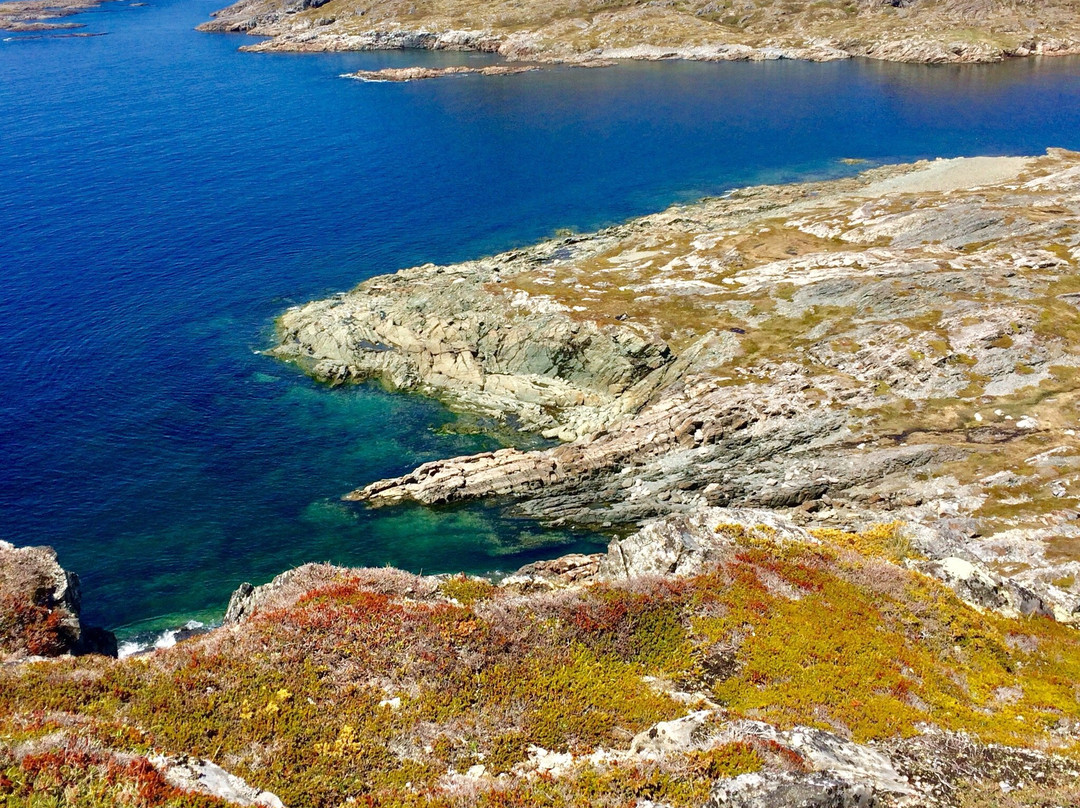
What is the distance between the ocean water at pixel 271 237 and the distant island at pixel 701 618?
8.90 m

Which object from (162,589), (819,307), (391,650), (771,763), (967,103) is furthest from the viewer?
(967,103)

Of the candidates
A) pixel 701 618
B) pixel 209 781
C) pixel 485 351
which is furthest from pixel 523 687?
pixel 485 351

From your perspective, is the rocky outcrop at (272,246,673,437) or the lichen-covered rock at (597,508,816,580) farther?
the rocky outcrop at (272,246,673,437)

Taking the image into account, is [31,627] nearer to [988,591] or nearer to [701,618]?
A: [701,618]

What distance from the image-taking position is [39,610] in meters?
28.7

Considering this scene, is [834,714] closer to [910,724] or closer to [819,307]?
[910,724]

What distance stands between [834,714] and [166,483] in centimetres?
5429

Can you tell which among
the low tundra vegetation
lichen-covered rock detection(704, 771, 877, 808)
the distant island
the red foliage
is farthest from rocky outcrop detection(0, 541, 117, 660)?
lichen-covered rock detection(704, 771, 877, 808)

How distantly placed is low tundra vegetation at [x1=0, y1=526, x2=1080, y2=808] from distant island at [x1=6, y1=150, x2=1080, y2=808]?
0.10 m

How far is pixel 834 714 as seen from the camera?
2175 centimetres

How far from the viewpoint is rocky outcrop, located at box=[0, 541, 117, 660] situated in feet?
88.6

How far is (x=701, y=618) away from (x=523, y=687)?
8146mm

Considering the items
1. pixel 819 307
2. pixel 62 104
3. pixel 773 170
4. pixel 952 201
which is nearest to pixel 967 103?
pixel 773 170

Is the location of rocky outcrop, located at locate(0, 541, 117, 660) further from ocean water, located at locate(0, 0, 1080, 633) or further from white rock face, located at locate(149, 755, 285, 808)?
ocean water, located at locate(0, 0, 1080, 633)
